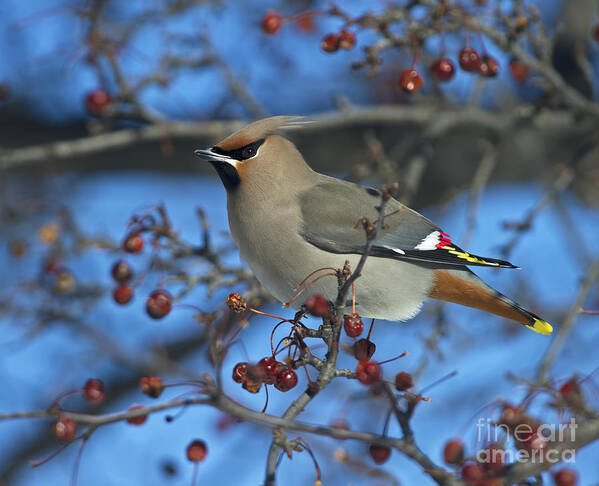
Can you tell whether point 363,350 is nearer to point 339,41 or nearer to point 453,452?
point 453,452

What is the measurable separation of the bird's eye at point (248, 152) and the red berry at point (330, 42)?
0.58 metres

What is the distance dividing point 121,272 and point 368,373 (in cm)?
189

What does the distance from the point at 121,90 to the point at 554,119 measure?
2.61 m

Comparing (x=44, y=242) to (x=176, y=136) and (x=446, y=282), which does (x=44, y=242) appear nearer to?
(x=176, y=136)

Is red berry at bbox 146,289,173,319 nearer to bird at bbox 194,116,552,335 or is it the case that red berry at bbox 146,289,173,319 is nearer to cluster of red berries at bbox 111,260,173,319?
cluster of red berries at bbox 111,260,173,319

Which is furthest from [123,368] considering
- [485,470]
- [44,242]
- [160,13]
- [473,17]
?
[485,470]

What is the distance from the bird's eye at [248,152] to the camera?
3.66m

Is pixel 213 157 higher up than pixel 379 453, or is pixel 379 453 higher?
pixel 213 157

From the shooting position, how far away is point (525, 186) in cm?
695

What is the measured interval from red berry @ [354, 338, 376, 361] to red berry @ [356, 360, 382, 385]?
0.16 m

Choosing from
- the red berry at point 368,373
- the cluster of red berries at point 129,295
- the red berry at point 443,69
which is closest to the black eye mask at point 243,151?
the cluster of red berries at point 129,295

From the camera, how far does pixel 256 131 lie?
12.1ft

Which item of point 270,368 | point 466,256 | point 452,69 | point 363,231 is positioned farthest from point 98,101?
point 270,368

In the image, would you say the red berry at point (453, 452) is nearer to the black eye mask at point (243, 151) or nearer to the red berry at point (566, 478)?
the red berry at point (566, 478)
